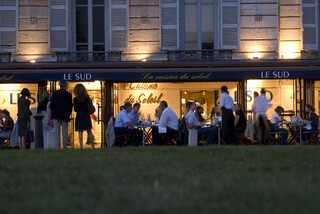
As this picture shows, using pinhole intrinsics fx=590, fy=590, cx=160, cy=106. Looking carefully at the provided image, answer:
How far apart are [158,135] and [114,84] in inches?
164

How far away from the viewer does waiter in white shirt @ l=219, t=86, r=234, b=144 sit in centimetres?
1269

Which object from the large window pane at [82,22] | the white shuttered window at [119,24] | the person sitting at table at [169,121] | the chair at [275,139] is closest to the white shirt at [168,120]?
the person sitting at table at [169,121]

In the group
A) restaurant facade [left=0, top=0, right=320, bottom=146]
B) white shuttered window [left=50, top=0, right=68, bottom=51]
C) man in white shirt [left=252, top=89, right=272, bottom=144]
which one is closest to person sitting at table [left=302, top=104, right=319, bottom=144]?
restaurant facade [left=0, top=0, right=320, bottom=146]

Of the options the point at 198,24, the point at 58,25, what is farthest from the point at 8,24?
the point at 198,24

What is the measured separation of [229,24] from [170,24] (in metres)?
1.74

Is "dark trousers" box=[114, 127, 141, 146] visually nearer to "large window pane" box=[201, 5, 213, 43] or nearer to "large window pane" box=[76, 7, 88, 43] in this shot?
"large window pane" box=[76, 7, 88, 43]

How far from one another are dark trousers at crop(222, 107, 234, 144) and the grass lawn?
4.95 m

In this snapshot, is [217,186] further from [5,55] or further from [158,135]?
[5,55]

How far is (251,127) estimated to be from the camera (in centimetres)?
1327

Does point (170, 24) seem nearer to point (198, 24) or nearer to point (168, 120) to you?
point (198, 24)

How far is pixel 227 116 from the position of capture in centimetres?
1273

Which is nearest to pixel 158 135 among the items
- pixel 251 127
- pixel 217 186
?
pixel 251 127

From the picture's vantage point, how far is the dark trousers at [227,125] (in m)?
12.8

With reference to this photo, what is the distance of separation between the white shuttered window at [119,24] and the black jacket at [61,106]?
229 inches
